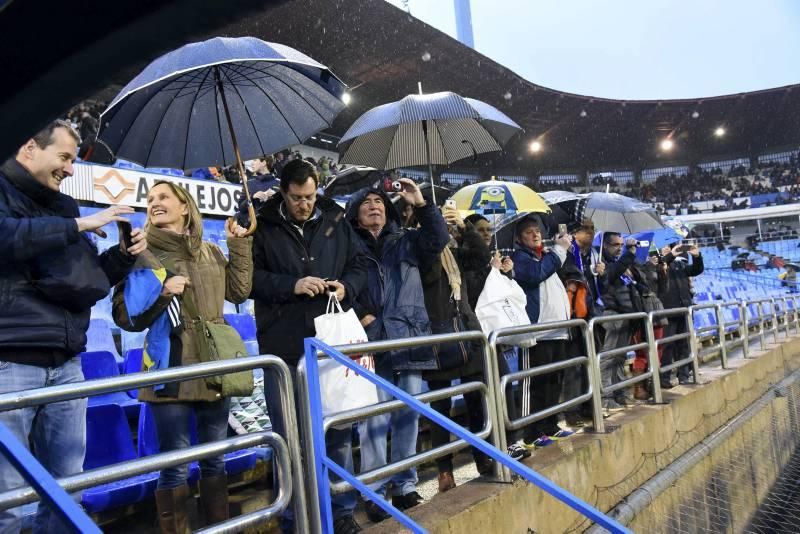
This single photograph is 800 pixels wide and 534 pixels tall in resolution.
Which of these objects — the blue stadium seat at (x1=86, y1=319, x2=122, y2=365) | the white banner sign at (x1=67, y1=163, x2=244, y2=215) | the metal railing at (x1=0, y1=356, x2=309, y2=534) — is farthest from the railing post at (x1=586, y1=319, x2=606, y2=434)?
the white banner sign at (x1=67, y1=163, x2=244, y2=215)

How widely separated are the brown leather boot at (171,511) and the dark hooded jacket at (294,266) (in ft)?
2.15

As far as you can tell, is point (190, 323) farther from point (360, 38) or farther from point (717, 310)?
point (360, 38)

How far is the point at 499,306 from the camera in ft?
12.2

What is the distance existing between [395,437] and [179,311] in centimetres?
105

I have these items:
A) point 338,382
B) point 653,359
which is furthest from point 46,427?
point 653,359

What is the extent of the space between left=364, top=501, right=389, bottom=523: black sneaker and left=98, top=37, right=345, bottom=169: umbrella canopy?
1.59 m

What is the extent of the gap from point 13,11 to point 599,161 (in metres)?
36.3

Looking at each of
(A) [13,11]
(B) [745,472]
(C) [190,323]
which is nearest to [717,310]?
(B) [745,472]

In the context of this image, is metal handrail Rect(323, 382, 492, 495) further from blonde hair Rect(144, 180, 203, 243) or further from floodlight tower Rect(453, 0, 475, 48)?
floodlight tower Rect(453, 0, 475, 48)

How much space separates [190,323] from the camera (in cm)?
252

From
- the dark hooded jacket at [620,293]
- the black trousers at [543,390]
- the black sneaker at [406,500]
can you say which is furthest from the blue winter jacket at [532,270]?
the black sneaker at [406,500]

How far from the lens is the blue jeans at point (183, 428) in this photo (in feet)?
7.63

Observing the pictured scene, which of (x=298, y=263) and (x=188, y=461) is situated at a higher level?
(x=298, y=263)

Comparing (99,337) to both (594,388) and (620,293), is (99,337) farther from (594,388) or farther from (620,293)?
(620,293)
